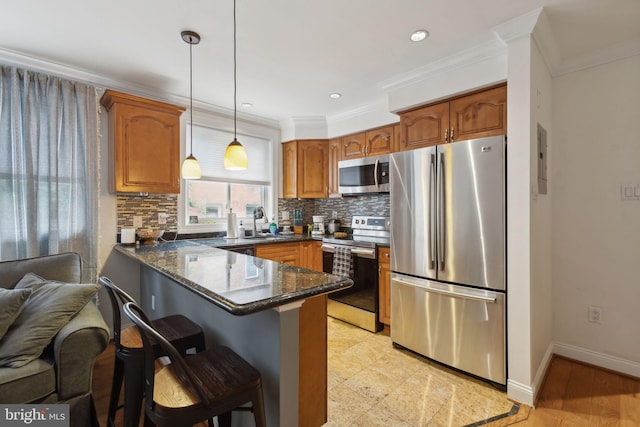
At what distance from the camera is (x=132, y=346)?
1398mm

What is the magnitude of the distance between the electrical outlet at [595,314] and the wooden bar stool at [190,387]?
9.11 ft

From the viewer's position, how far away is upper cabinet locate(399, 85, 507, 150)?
229cm

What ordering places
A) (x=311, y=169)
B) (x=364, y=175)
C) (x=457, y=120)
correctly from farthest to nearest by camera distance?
(x=311, y=169) → (x=364, y=175) → (x=457, y=120)

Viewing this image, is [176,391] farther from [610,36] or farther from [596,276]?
[610,36]

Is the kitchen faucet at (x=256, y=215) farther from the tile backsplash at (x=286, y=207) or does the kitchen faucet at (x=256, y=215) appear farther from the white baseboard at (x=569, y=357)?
the white baseboard at (x=569, y=357)

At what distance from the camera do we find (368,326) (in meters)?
3.20

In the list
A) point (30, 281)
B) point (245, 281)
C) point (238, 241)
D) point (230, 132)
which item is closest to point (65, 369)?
point (30, 281)

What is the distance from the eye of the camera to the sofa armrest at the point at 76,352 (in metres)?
1.59

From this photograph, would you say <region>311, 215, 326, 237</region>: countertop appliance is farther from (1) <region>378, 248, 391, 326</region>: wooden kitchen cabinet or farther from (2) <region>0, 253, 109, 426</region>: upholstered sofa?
(2) <region>0, 253, 109, 426</region>: upholstered sofa

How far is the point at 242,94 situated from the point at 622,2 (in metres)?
3.04

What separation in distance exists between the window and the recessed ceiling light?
8.14 feet

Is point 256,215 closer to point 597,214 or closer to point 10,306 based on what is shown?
point 10,306

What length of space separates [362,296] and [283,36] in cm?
251

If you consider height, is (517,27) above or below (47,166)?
above
